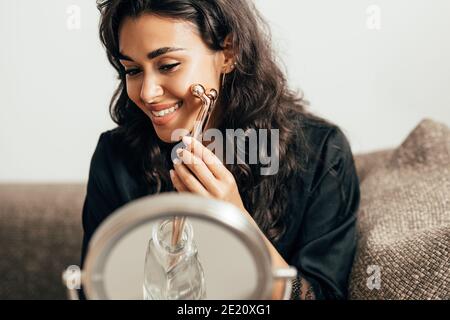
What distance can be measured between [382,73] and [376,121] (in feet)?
0.39

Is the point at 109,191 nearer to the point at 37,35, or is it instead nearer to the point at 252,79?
the point at 252,79

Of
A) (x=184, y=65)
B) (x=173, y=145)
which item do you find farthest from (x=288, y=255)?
(x=184, y=65)

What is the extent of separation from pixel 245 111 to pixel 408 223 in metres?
0.32

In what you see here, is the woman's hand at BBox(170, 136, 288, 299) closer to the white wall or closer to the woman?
the woman

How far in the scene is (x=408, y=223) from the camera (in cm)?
92

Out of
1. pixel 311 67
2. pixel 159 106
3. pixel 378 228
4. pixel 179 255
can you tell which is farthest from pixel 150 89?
pixel 311 67

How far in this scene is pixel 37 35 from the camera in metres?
1.34

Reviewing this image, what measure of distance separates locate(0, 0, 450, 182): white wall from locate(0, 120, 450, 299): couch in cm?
18

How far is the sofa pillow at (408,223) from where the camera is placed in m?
0.81

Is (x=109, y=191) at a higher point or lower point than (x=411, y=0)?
lower

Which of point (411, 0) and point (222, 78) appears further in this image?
point (411, 0)
